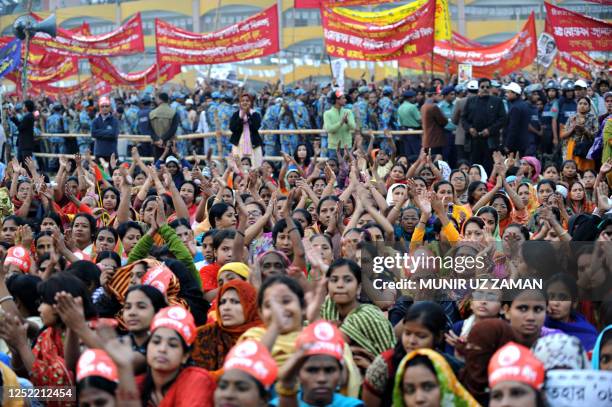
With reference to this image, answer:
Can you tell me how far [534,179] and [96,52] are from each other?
10856mm

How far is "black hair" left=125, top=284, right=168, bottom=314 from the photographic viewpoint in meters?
5.38

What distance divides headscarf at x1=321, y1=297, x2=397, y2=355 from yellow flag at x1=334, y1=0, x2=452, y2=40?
1100 cm

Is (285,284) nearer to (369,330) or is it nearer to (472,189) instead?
(369,330)

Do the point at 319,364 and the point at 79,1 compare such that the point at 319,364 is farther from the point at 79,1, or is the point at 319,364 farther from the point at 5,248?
the point at 79,1

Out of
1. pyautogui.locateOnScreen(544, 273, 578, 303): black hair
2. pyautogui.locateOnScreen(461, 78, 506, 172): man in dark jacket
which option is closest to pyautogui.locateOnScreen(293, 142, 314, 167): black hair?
pyautogui.locateOnScreen(461, 78, 506, 172): man in dark jacket

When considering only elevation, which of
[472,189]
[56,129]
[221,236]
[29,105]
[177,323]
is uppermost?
[29,105]

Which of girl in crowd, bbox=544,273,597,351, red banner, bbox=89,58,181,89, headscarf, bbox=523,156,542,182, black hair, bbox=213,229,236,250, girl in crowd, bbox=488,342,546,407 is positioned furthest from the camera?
red banner, bbox=89,58,181,89

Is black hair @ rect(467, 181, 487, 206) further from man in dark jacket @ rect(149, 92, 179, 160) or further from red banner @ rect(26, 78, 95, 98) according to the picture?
red banner @ rect(26, 78, 95, 98)

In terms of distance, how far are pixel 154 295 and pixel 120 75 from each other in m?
18.3

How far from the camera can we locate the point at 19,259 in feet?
22.6

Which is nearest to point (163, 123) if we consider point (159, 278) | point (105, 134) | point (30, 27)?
point (105, 134)

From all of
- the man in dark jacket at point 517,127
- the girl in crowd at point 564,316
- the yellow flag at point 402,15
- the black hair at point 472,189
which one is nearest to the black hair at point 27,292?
the girl in crowd at point 564,316

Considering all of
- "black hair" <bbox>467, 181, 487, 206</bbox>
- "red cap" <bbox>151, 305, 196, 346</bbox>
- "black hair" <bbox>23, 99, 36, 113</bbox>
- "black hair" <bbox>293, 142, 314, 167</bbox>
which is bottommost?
"red cap" <bbox>151, 305, 196, 346</bbox>

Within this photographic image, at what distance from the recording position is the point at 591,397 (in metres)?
4.25
